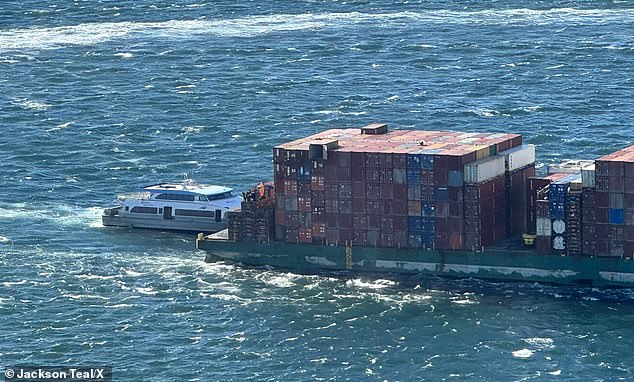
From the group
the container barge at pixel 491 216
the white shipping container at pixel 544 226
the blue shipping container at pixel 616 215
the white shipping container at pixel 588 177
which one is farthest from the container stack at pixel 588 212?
the white shipping container at pixel 544 226

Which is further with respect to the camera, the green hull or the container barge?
the green hull

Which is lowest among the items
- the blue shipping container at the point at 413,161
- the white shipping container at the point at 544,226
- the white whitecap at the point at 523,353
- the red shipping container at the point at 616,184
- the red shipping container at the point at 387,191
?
the white whitecap at the point at 523,353

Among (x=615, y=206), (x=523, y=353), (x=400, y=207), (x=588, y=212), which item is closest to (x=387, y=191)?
(x=400, y=207)

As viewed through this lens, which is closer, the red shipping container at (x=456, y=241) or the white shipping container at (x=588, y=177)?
the white shipping container at (x=588, y=177)

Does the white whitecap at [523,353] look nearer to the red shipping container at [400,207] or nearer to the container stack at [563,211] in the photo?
the container stack at [563,211]

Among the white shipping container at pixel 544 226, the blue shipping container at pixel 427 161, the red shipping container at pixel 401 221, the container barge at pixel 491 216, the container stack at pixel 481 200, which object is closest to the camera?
the container barge at pixel 491 216

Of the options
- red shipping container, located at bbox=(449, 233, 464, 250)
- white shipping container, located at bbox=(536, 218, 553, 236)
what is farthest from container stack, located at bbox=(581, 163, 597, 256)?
red shipping container, located at bbox=(449, 233, 464, 250)

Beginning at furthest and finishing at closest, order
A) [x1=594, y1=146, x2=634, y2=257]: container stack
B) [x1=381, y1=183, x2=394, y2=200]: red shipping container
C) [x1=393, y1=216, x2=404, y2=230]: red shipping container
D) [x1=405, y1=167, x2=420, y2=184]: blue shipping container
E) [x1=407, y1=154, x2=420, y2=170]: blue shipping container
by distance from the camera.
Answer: [x1=393, y1=216, x2=404, y2=230]: red shipping container → [x1=381, y1=183, x2=394, y2=200]: red shipping container → [x1=405, y1=167, x2=420, y2=184]: blue shipping container → [x1=407, y1=154, x2=420, y2=170]: blue shipping container → [x1=594, y1=146, x2=634, y2=257]: container stack

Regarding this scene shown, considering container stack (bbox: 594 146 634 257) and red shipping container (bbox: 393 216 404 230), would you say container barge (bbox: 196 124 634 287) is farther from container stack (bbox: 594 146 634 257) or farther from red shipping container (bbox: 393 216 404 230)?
container stack (bbox: 594 146 634 257)
